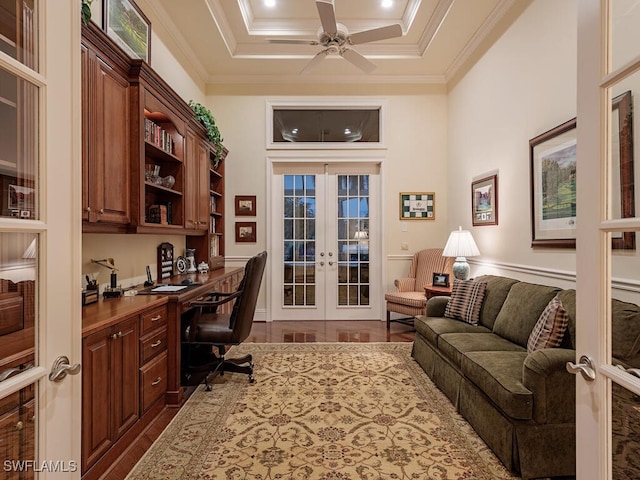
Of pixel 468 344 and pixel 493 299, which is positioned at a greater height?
pixel 493 299

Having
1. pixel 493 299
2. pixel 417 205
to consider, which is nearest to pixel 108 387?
pixel 493 299

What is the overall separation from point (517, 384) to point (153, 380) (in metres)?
2.27

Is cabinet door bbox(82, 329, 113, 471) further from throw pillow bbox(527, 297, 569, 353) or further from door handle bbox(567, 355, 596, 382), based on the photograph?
throw pillow bbox(527, 297, 569, 353)

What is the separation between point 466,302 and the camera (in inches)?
127

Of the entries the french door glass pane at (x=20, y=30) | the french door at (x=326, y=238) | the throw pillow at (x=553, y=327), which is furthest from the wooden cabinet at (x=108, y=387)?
the french door at (x=326, y=238)

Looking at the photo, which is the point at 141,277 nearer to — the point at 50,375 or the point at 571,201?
the point at 50,375

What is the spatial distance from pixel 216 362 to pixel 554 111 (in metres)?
3.61

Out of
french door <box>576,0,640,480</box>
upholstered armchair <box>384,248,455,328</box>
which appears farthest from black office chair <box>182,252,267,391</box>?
upholstered armchair <box>384,248,455,328</box>

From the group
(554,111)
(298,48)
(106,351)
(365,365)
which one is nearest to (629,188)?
(106,351)

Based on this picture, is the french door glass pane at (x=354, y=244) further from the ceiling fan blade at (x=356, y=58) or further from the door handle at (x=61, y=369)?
the door handle at (x=61, y=369)

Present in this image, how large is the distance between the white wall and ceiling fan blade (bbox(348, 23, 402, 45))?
120 cm

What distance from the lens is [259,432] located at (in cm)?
223

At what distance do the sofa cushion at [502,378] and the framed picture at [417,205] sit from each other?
10.1 ft

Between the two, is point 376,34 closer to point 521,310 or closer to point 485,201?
point 485,201
